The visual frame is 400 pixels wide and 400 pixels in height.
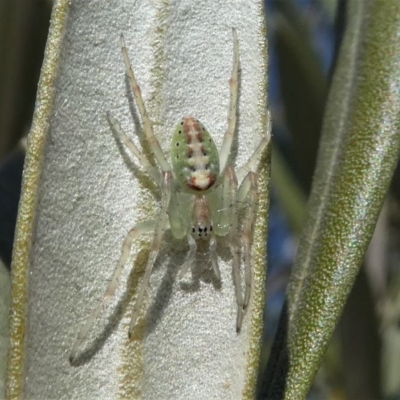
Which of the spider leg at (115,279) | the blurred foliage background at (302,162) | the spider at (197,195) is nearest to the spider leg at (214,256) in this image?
the spider at (197,195)

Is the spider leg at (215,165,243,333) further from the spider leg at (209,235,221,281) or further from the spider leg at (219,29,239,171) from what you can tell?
the spider leg at (219,29,239,171)

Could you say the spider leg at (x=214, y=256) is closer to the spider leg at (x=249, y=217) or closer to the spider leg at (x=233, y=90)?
the spider leg at (x=249, y=217)

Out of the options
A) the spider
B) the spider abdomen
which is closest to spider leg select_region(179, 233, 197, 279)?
the spider

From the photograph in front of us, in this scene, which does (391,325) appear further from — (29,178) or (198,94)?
(29,178)

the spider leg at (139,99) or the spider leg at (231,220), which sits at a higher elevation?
the spider leg at (139,99)

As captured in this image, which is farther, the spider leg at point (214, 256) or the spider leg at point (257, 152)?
the spider leg at point (214, 256)

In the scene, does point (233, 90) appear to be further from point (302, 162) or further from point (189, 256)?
point (302, 162)

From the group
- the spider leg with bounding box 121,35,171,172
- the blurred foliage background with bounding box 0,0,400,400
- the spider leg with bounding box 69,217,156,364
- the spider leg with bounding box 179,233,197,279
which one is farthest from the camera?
the blurred foliage background with bounding box 0,0,400,400
